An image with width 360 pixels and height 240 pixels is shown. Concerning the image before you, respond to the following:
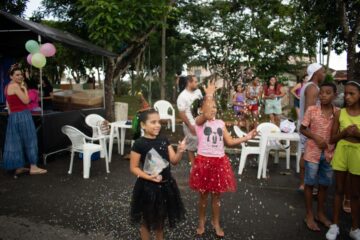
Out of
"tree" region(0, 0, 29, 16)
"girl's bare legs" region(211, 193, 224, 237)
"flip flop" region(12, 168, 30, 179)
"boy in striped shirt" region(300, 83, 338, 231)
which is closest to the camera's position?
"girl's bare legs" region(211, 193, 224, 237)

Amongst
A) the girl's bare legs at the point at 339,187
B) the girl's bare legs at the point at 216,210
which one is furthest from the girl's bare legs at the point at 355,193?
the girl's bare legs at the point at 216,210

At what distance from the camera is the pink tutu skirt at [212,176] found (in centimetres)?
390

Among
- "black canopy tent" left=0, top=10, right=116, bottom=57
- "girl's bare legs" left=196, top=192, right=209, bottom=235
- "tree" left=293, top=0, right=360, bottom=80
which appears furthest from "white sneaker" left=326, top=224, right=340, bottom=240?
"tree" left=293, top=0, right=360, bottom=80

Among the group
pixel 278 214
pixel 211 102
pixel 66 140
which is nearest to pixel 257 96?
pixel 66 140

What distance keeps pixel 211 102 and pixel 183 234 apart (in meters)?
1.56

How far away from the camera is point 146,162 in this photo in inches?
126

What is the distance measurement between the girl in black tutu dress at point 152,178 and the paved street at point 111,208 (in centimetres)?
84

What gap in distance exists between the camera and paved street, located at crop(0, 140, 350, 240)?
413 cm

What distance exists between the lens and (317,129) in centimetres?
415

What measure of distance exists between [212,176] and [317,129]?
1384 mm

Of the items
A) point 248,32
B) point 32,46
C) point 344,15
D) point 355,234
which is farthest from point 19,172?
point 248,32

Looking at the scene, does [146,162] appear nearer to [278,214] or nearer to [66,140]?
[278,214]

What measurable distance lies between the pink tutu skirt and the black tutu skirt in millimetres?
654

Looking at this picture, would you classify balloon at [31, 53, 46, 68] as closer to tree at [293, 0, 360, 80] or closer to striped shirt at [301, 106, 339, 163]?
striped shirt at [301, 106, 339, 163]
